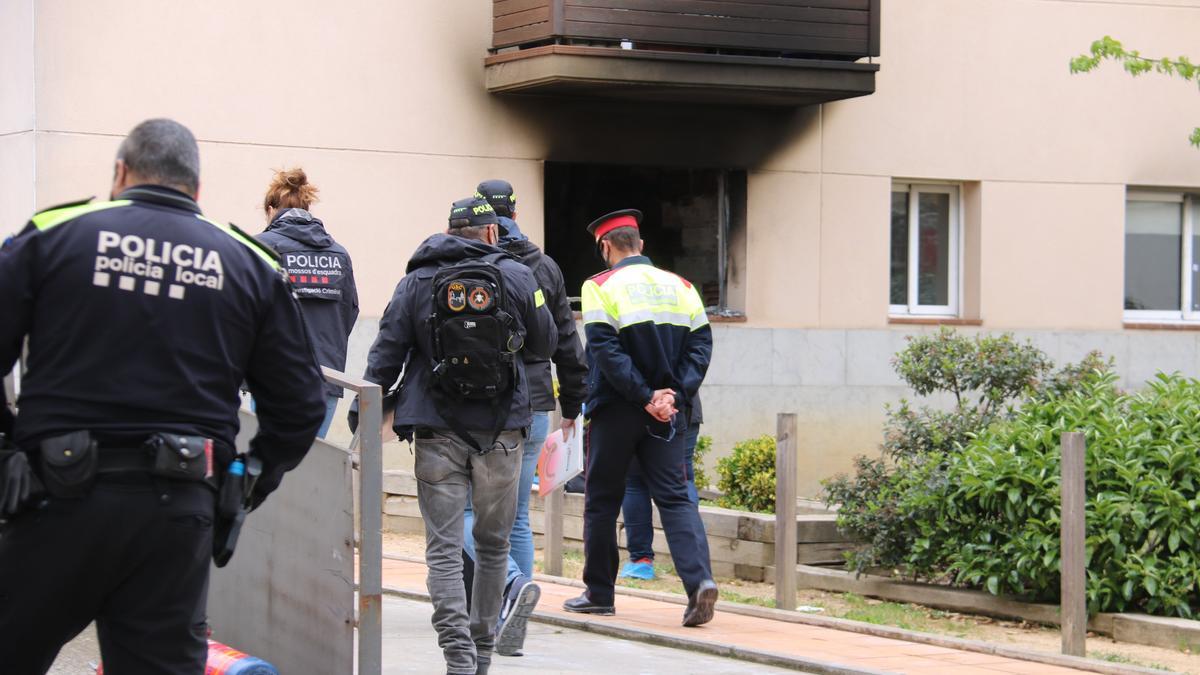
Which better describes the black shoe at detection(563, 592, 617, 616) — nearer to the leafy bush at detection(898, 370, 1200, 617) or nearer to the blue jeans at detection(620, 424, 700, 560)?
the blue jeans at detection(620, 424, 700, 560)

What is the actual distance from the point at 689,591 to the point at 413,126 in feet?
19.9

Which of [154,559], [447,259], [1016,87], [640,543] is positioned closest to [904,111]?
[1016,87]

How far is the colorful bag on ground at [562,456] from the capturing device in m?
7.93

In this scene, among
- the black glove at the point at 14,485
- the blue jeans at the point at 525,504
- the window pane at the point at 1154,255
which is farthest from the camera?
the window pane at the point at 1154,255

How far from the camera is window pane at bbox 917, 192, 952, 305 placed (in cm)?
1509

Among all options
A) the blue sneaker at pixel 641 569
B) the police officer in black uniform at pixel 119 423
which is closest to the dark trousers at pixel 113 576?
the police officer in black uniform at pixel 119 423

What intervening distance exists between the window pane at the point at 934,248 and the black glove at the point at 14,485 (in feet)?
39.9

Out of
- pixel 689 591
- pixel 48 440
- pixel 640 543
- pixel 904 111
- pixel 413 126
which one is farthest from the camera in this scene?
pixel 904 111

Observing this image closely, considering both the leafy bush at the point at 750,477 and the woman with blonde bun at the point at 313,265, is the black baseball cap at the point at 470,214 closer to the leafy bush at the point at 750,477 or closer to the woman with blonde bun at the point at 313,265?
the woman with blonde bun at the point at 313,265

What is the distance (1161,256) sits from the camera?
51.6 feet

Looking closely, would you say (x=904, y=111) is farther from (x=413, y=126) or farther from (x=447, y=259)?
(x=447, y=259)

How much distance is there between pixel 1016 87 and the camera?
15.0 metres

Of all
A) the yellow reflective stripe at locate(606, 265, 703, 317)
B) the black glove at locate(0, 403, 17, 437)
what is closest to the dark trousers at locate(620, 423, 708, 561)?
the yellow reflective stripe at locate(606, 265, 703, 317)

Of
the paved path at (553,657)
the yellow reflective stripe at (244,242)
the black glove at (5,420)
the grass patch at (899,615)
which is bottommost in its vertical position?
the grass patch at (899,615)
